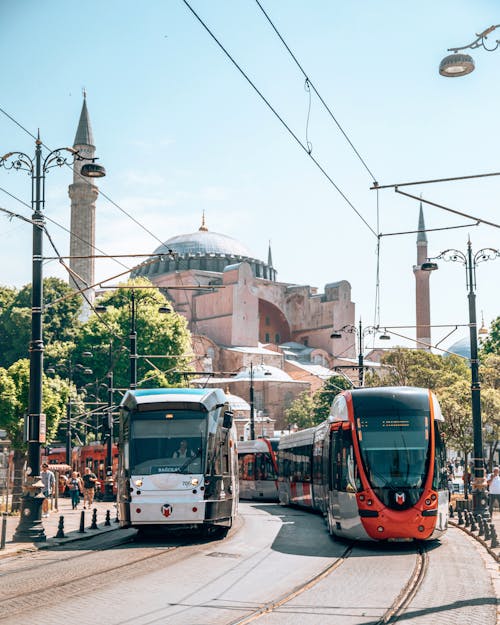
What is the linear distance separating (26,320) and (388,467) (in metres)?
59.6

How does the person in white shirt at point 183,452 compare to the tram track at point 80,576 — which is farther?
the person in white shirt at point 183,452

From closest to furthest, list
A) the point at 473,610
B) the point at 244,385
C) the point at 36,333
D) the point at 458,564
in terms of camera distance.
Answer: the point at 473,610, the point at 458,564, the point at 36,333, the point at 244,385

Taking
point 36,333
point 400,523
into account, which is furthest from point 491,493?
point 36,333

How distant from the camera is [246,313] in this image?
335ft

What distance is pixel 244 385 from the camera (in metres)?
91.8

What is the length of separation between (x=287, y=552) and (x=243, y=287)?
86.7 m

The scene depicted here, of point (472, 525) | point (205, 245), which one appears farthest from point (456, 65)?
point (205, 245)

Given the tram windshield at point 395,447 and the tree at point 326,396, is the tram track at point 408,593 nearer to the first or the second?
the tram windshield at point 395,447

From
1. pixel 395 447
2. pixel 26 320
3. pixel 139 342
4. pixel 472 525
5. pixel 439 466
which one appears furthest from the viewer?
pixel 26 320

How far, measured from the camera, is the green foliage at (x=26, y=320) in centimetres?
7131

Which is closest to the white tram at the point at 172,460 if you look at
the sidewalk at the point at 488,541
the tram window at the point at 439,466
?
the tram window at the point at 439,466

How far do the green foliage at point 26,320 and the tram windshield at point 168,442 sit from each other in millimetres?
55059

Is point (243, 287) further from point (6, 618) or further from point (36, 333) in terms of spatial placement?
point (6, 618)

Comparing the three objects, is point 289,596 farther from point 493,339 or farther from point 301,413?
point 301,413
